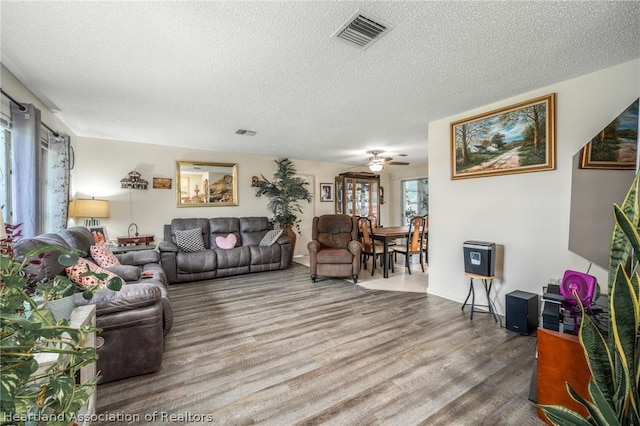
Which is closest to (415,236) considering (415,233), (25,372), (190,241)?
(415,233)

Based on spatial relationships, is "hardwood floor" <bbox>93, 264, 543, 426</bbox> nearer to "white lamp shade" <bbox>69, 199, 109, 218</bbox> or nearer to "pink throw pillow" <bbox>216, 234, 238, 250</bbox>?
"pink throw pillow" <bbox>216, 234, 238, 250</bbox>

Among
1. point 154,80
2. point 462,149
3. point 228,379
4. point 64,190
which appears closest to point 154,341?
point 228,379

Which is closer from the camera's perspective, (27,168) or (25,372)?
(25,372)

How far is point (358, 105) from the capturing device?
2973mm

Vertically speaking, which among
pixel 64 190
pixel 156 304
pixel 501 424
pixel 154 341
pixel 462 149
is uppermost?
pixel 462 149

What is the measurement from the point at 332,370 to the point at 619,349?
1.53 meters

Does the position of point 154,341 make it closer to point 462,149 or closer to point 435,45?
point 435,45

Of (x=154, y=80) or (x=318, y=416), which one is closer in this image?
(x=318, y=416)

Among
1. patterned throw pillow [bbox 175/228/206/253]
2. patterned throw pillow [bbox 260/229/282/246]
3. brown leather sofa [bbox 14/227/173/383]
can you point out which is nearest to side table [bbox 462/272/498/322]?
brown leather sofa [bbox 14/227/173/383]

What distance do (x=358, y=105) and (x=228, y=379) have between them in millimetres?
2794

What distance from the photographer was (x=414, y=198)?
7.72 m

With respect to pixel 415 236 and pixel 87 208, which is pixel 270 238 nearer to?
pixel 415 236

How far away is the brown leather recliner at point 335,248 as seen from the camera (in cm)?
414

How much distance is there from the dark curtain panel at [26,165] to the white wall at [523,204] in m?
4.14
